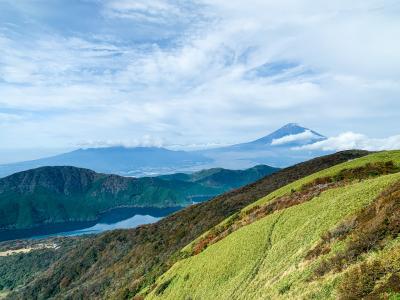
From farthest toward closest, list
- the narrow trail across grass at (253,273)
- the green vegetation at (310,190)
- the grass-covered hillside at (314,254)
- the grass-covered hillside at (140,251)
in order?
the grass-covered hillside at (140,251), the green vegetation at (310,190), the narrow trail across grass at (253,273), the grass-covered hillside at (314,254)

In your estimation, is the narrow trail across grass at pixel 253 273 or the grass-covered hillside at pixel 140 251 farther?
the grass-covered hillside at pixel 140 251

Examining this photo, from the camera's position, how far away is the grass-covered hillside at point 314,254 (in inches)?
749

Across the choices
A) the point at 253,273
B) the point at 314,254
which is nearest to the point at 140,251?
the point at 253,273

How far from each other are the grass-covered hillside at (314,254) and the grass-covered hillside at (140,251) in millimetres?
16045

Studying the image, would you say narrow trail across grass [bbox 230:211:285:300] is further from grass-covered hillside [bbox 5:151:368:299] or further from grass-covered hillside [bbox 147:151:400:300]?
grass-covered hillside [bbox 5:151:368:299]

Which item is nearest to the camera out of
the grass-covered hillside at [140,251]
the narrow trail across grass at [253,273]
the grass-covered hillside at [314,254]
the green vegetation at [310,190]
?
the grass-covered hillside at [314,254]

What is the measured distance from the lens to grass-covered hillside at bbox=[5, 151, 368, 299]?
74.1m

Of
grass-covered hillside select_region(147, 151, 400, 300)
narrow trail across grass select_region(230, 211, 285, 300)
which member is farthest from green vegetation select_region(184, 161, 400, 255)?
narrow trail across grass select_region(230, 211, 285, 300)

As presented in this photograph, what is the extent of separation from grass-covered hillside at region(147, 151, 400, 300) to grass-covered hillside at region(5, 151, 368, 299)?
16.0m

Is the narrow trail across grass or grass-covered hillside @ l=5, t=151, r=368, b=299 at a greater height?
the narrow trail across grass

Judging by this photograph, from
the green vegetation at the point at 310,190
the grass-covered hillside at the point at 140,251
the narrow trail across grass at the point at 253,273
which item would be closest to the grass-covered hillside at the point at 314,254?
the narrow trail across grass at the point at 253,273

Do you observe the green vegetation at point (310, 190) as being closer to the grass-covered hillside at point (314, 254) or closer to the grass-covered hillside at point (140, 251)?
the grass-covered hillside at point (314, 254)

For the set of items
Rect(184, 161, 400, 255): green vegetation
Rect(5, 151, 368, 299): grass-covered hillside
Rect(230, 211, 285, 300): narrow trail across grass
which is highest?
Rect(184, 161, 400, 255): green vegetation

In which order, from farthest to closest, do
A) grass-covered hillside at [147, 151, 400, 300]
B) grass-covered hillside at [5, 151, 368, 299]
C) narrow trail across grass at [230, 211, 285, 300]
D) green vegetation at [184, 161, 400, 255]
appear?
grass-covered hillside at [5, 151, 368, 299], green vegetation at [184, 161, 400, 255], narrow trail across grass at [230, 211, 285, 300], grass-covered hillside at [147, 151, 400, 300]
